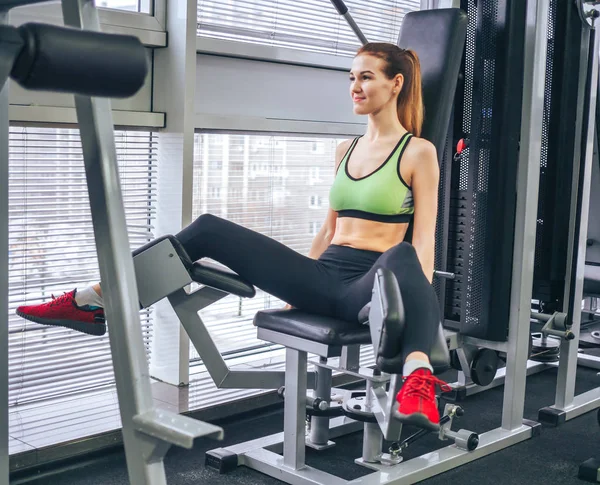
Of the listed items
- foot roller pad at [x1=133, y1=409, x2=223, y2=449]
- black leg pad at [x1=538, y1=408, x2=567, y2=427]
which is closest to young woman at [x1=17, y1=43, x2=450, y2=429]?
foot roller pad at [x1=133, y1=409, x2=223, y2=449]

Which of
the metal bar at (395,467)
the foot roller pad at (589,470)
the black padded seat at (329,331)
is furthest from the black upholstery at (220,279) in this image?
the foot roller pad at (589,470)

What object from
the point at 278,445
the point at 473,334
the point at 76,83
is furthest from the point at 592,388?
the point at 76,83

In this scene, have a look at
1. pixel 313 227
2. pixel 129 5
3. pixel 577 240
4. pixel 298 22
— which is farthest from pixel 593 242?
pixel 129 5

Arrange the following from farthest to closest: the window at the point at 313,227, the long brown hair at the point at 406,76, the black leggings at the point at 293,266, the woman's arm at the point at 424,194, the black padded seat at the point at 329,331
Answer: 1. the window at the point at 313,227
2. the long brown hair at the point at 406,76
3. the woman's arm at the point at 424,194
4. the black leggings at the point at 293,266
5. the black padded seat at the point at 329,331

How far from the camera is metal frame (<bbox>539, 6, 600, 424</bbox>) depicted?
2.94m

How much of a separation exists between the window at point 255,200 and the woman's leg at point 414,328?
112 centimetres

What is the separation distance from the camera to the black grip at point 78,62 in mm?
1092

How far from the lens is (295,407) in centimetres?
233

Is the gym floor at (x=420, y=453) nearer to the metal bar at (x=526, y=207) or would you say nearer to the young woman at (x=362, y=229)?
the metal bar at (x=526, y=207)

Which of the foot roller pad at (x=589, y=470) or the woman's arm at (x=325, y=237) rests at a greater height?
the woman's arm at (x=325, y=237)

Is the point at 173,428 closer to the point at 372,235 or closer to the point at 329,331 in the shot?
the point at 329,331

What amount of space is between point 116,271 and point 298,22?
218 centimetres

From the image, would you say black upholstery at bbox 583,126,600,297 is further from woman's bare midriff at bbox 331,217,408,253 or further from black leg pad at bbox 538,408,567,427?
woman's bare midriff at bbox 331,217,408,253

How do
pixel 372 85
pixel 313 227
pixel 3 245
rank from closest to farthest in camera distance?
1. pixel 3 245
2. pixel 372 85
3. pixel 313 227
